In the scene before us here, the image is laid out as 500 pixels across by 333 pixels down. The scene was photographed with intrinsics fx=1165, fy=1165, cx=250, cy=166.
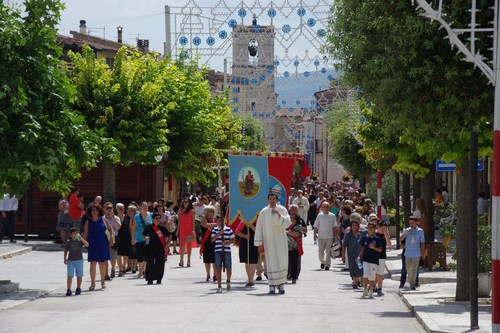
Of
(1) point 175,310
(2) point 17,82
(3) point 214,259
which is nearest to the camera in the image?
(1) point 175,310

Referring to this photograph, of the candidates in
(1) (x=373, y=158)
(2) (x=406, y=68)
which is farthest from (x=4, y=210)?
(2) (x=406, y=68)

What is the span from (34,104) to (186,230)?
9.27 m

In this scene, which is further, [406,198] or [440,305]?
[406,198]

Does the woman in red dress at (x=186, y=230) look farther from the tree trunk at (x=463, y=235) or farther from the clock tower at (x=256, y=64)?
the clock tower at (x=256, y=64)

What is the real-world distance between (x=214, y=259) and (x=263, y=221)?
180 centimetres

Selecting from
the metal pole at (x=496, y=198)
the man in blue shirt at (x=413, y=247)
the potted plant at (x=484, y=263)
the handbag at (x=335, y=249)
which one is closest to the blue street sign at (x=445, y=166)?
the man in blue shirt at (x=413, y=247)

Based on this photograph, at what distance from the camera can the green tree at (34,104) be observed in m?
21.8

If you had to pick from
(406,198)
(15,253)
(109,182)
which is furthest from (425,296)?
(109,182)

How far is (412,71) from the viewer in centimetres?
1673

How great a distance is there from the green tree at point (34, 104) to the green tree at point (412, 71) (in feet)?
→ 21.0

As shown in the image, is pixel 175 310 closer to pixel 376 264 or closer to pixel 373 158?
pixel 376 264

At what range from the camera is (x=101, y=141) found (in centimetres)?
2512

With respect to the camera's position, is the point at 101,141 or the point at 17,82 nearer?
the point at 17,82

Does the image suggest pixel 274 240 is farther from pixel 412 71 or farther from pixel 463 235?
pixel 412 71
